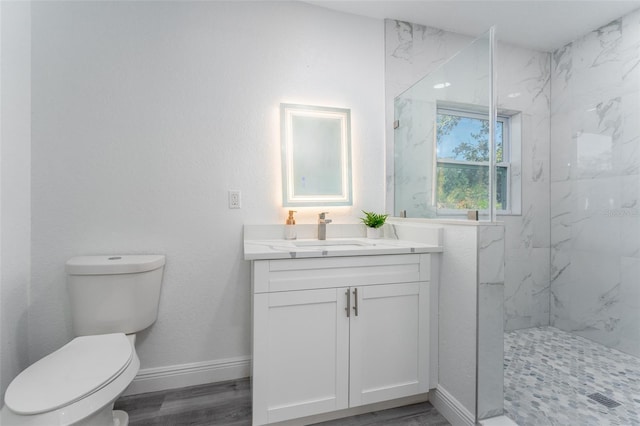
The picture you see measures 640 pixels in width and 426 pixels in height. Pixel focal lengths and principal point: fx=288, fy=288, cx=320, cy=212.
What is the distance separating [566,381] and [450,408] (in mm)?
842

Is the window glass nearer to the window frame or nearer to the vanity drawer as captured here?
the window frame

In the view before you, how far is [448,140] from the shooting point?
1604 mm

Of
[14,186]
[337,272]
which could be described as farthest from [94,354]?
[337,272]

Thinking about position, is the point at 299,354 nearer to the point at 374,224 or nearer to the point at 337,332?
the point at 337,332

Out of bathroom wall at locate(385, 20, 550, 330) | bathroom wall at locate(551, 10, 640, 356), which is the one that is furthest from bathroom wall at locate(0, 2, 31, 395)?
bathroom wall at locate(551, 10, 640, 356)

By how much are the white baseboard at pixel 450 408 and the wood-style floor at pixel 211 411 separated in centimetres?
3

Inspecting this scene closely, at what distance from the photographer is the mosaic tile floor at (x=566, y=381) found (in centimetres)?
139

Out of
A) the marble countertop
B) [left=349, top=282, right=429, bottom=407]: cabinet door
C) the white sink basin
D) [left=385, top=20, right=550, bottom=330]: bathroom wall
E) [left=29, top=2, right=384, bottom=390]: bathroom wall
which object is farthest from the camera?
[left=385, top=20, right=550, bottom=330]: bathroom wall

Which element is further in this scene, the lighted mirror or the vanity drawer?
the lighted mirror

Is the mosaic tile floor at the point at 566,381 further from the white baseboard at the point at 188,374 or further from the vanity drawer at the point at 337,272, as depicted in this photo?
the white baseboard at the point at 188,374

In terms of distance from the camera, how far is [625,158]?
200 centimetres

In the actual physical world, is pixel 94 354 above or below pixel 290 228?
below

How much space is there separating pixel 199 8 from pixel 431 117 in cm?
152

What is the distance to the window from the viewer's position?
54.7 inches
